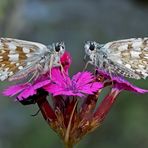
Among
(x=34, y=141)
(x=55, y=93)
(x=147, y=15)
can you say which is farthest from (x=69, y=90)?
(x=147, y=15)

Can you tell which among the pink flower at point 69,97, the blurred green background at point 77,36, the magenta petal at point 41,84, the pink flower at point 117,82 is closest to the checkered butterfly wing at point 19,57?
the pink flower at point 69,97

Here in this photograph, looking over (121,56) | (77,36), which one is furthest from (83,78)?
(77,36)

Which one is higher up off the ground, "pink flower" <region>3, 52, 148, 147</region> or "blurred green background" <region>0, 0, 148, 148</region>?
"pink flower" <region>3, 52, 148, 147</region>

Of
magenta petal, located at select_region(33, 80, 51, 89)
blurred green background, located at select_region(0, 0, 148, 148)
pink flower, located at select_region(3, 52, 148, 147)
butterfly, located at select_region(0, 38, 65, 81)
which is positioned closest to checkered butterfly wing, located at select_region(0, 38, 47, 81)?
butterfly, located at select_region(0, 38, 65, 81)

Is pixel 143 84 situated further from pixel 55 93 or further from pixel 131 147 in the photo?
pixel 55 93

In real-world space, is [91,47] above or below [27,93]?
above

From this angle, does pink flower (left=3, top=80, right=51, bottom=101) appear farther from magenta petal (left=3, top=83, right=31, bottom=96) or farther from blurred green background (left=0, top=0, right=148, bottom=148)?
blurred green background (left=0, top=0, right=148, bottom=148)

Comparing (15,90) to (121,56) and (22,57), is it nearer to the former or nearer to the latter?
(22,57)
